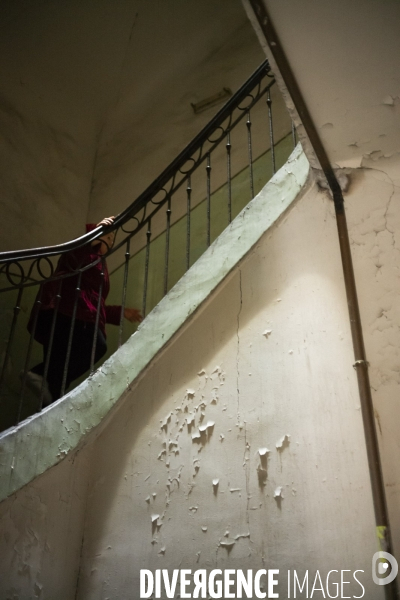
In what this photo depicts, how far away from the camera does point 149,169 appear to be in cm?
476

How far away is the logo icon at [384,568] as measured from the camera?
135 centimetres

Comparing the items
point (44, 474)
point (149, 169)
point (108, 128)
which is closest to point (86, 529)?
point (44, 474)

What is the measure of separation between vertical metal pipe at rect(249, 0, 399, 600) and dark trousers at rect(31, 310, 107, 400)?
1.53 metres

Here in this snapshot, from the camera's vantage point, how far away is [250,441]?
5.81 feet

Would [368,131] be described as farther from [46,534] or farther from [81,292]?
[46,534]

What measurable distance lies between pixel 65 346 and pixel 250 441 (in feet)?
4.56

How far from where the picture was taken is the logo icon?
4.43ft

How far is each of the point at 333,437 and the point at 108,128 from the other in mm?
4438

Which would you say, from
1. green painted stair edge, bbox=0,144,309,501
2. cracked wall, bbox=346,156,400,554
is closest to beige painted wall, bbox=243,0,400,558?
cracked wall, bbox=346,156,400,554

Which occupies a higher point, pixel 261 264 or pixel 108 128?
pixel 108 128

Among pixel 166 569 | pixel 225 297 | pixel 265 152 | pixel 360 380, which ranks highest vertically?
pixel 265 152

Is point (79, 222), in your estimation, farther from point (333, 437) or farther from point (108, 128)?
point (333, 437)

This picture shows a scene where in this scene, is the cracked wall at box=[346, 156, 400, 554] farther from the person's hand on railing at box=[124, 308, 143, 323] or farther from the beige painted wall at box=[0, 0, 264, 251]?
the beige painted wall at box=[0, 0, 264, 251]

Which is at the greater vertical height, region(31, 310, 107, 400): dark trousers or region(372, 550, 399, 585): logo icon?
region(31, 310, 107, 400): dark trousers
